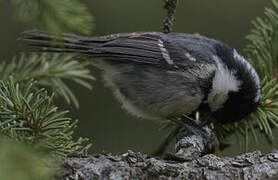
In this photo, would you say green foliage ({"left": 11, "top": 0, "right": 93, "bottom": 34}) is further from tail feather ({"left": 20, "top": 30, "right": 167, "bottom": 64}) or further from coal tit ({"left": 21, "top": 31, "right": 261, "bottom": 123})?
tail feather ({"left": 20, "top": 30, "right": 167, "bottom": 64})

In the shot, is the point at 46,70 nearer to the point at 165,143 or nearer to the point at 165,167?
the point at 165,143

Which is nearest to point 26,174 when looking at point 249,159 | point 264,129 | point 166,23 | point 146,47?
point 249,159

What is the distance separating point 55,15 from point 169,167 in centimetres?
84

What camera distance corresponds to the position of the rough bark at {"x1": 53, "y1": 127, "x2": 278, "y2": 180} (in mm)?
1399

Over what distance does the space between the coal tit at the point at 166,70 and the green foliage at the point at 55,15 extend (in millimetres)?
1486

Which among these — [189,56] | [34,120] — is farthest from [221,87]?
[34,120]

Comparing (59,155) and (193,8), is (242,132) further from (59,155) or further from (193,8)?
(193,8)

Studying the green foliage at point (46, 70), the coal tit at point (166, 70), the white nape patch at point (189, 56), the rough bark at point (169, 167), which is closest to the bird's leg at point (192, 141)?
the rough bark at point (169, 167)

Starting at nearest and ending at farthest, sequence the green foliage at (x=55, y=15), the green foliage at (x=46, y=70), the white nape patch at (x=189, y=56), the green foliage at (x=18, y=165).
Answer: the green foliage at (x=18, y=165) < the green foliage at (x=55, y=15) < the green foliage at (x=46, y=70) < the white nape patch at (x=189, y=56)

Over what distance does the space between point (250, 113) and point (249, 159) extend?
61 cm

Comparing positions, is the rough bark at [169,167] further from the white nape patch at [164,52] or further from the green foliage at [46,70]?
the white nape patch at [164,52]

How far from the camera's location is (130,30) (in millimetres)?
3641

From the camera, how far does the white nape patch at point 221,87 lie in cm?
243

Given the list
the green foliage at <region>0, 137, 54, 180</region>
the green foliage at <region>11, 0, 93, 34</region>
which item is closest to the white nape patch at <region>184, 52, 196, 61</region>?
the green foliage at <region>11, 0, 93, 34</region>
